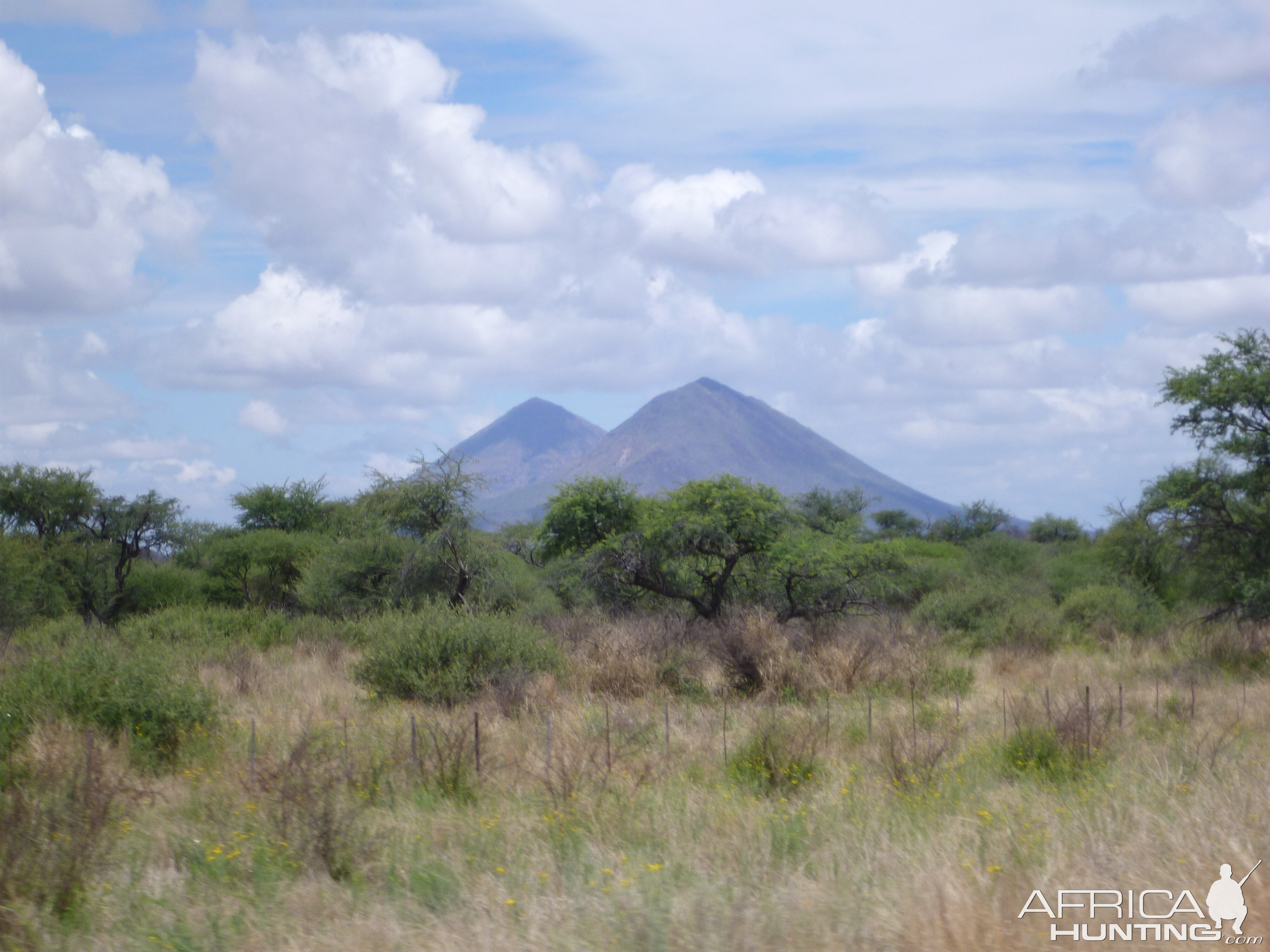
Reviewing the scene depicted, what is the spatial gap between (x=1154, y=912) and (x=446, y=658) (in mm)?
11827

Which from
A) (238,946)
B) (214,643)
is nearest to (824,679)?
(238,946)

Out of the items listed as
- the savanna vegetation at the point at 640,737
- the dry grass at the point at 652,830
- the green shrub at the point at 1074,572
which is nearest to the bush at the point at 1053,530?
the green shrub at the point at 1074,572

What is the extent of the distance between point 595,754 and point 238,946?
17.0 feet

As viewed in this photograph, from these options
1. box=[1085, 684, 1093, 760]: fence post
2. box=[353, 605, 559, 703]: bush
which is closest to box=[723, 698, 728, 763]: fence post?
box=[353, 605, 559, 703]: bush

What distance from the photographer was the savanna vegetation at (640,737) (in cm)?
598

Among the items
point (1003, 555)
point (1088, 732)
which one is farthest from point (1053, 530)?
point (1088, 732)

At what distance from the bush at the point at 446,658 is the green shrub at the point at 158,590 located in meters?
23.5

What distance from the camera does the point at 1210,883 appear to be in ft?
19.1

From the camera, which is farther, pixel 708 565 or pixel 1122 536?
pixel 1122 536

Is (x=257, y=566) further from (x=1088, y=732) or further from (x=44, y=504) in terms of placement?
(x=1088, y=732)

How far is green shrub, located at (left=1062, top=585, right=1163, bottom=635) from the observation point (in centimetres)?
2627

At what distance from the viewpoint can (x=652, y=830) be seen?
798cm

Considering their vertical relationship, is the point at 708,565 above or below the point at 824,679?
above

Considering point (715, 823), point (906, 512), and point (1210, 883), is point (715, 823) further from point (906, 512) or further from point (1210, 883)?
point (906, 512)
